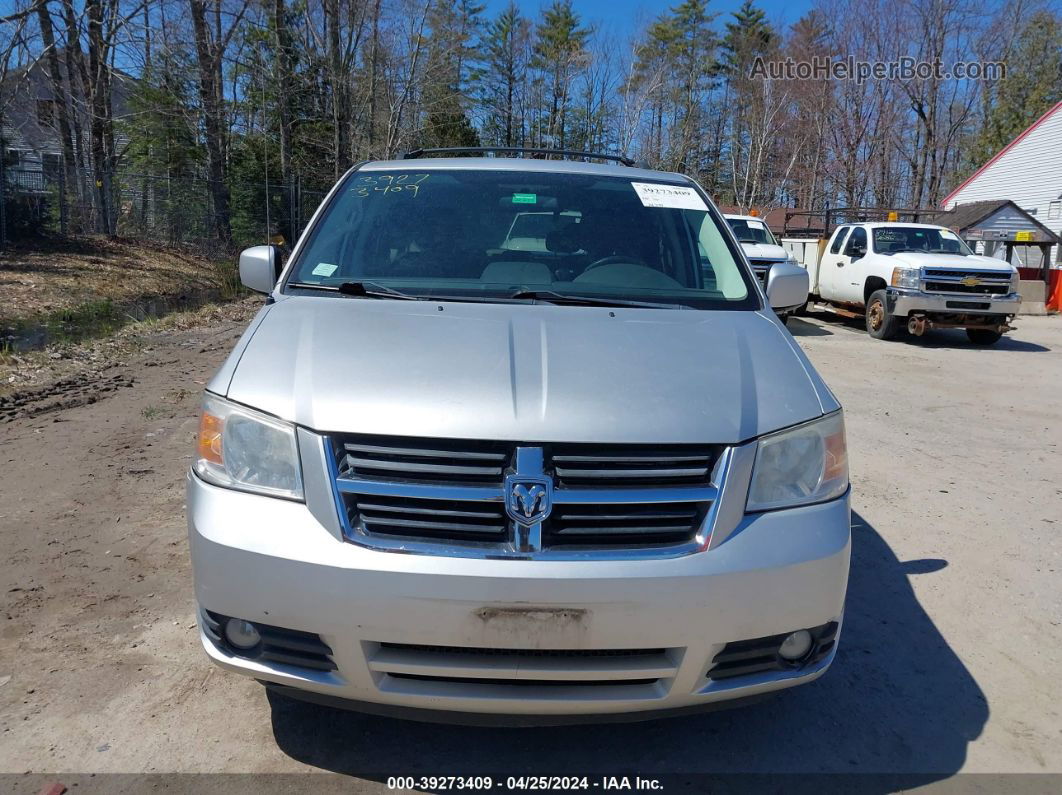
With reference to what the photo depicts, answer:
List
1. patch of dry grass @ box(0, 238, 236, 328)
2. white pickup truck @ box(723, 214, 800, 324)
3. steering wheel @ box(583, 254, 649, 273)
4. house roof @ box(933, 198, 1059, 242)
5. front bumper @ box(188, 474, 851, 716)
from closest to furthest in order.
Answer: front bumper @ box(188, 474, 851, 716) → steering wheel @ box(583, 254, 649, 273) → patch of dry grass @ box(0, 238, 236, 328) → white pickup truck @ box(723, 214, 800, 324) → house roof @ box(933, 198, 1059, 242)

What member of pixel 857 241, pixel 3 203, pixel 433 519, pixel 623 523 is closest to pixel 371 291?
pixel 433 519

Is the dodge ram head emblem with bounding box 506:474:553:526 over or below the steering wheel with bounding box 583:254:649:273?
below

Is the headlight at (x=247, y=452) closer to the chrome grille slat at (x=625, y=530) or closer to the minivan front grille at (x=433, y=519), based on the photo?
the minivan front grille at (x=433, y=519)

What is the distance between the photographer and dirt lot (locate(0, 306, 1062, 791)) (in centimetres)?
262

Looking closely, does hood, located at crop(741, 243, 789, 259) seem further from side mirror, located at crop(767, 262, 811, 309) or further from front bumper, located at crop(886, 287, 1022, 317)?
side mirror, located at crop(767, 262, 811, 309)

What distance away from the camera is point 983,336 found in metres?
14.1

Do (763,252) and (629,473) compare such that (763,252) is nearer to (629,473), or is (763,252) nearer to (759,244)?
(759,244)

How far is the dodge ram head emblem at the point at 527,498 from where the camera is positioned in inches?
85.4

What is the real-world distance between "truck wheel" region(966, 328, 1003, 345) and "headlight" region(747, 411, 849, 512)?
13.0 metres

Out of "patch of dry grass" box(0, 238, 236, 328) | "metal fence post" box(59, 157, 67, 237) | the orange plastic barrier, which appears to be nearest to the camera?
"patch of dry grass" box(0, 238, 236, 328)

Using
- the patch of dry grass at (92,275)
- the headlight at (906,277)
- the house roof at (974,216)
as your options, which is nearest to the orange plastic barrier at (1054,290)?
the house roof at (974,216)

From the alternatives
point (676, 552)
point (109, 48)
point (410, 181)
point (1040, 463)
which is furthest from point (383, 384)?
point (109, 48)

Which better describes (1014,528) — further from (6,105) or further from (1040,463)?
(6,105)

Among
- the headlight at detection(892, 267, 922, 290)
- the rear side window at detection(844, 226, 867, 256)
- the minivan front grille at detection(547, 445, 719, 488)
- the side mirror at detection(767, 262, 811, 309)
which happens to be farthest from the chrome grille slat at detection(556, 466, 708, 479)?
the rear side window at detection(844, 226, 867, 256)
